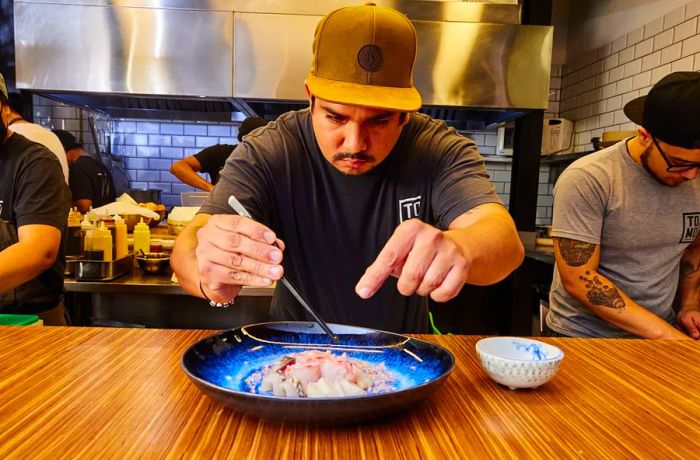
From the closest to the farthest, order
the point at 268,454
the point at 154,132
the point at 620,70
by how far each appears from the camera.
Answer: the point at 268,454, the point at 620,70, the point at 154,132

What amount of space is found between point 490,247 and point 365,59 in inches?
24.0

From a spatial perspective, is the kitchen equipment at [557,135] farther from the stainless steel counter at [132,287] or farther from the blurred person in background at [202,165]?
the stainless steel counter at [132,287]

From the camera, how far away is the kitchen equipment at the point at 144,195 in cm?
497

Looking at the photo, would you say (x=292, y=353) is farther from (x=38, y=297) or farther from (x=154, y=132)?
(x=154, y=132)

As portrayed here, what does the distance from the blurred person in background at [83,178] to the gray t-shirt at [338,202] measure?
3.13m

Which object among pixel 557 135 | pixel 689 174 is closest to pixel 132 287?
pixel 689 174

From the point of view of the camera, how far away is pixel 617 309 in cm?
198

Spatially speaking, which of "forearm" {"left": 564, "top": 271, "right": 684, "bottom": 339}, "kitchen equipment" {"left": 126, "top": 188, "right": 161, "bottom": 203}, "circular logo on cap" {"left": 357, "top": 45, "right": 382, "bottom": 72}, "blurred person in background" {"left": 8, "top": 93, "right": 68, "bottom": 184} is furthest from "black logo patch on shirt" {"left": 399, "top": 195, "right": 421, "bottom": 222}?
"kitchen equipment" {"left": 126, "top": 188, "right": 161, "bottom": 203}

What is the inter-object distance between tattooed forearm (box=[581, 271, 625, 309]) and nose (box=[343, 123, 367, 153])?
3.73 ft

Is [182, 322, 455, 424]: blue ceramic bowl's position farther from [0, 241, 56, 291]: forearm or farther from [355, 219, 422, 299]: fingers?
[0, 241, 56, 291]: forearm

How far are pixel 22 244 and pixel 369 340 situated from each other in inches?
66.0

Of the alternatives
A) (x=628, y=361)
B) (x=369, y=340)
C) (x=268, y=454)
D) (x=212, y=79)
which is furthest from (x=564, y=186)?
(x=212, y=79)

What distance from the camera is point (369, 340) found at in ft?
3.83

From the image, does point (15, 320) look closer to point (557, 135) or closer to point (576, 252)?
point (576, 252)
